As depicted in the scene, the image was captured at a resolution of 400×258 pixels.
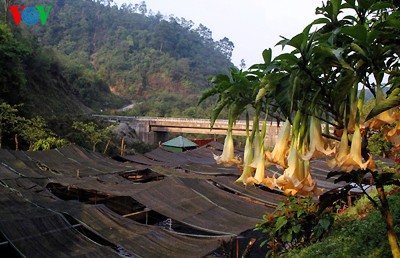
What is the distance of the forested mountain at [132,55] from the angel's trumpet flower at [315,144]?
3229cm

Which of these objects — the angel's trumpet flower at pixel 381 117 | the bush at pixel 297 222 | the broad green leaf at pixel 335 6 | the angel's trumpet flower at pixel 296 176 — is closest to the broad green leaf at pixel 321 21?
the broad green leaf at pixel 335 6

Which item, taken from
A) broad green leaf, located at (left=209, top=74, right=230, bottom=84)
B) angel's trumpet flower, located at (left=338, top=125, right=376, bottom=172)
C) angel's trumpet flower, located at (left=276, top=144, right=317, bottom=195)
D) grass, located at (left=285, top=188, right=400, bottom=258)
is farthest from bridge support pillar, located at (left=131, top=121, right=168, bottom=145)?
angel's trumpet flower, located at (left=338, top=125, right=376, bottom=172)

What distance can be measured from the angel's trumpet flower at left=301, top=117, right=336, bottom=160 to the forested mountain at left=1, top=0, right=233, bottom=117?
32.3 m

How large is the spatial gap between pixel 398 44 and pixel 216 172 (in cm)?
900

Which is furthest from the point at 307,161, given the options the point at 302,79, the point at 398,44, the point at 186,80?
the point at 186,80

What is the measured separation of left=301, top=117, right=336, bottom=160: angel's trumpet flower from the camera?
4.06ft

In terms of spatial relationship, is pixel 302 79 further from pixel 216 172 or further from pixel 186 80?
pixel 186 80

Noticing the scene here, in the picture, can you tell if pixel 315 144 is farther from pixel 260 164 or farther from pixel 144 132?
pixel 144 132

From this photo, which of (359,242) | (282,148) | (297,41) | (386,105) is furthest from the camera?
(359,242)

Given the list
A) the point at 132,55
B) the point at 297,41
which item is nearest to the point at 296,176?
the point at 297,41

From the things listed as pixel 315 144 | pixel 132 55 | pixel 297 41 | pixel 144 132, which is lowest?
pixel 144 132

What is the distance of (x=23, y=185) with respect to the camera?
7141 millimetres

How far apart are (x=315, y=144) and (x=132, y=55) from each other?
49831 millimetres

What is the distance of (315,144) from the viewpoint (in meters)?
1.24
